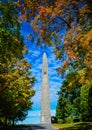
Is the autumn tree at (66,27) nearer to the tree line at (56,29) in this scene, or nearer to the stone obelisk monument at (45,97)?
the tree line at (56,29)

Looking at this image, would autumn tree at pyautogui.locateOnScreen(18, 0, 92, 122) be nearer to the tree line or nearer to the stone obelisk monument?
the tree line

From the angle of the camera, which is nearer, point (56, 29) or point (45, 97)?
point (56, 29)

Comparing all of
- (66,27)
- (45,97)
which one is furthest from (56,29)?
(45,97)

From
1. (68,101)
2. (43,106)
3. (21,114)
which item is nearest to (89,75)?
(21,114)

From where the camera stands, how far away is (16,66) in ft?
140

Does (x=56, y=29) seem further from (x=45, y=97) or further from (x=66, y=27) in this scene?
(x=45, y=97)

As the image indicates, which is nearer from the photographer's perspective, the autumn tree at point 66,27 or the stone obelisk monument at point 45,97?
the autumn tree at point 66,27

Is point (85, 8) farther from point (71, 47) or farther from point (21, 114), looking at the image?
point (21, 114)

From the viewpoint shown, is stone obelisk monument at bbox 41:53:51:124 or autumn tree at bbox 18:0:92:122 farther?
stone obelisk monument at bbox 41:53:51:124

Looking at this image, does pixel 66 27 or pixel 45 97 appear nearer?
pixel 66 27

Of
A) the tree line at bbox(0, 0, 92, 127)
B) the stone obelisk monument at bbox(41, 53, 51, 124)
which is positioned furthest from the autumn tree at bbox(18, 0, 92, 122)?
the stone obelisk monument at bbox(41, 53, 51, 124)

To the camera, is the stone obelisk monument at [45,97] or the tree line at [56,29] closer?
the tree line at [56,29]

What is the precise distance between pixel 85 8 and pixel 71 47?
254 cm

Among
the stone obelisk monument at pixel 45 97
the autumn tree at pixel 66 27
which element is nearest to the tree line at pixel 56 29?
the autumn tree at pixel 66 27
